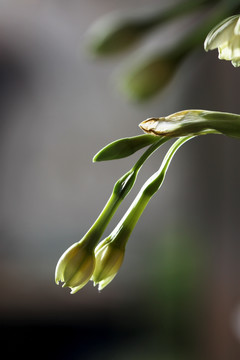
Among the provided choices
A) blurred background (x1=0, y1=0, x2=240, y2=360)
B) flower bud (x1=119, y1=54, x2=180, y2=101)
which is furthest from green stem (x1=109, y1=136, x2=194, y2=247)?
blurred background (x1=0, y1=0, x2=240, y2=360)

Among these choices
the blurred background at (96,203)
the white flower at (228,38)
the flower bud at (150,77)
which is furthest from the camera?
the blurred background at (96,203)

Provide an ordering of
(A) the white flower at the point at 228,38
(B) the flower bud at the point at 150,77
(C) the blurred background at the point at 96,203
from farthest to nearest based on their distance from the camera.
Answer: (C) the blurred background at the point at 96,203 → (B) the flower bud at the point at 150,77 → (A) the white flower at the point at 228,38

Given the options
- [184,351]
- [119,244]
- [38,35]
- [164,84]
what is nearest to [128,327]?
[184,351]

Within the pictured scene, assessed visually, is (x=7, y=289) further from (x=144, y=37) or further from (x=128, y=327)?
(x=144, y=37)

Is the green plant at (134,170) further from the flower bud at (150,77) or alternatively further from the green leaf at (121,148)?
the flower bud at (150,77)

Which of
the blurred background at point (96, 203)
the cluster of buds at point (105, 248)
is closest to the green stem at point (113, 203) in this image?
the cluster of buds at point (105, 248)

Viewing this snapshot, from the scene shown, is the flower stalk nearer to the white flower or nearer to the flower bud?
the white flower

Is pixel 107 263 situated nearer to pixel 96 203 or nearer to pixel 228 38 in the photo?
pixel 228 38

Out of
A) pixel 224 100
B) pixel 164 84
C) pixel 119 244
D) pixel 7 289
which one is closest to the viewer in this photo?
pixel 119 244

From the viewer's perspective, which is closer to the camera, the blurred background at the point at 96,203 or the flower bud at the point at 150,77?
the flower bud at the point at 150,77
